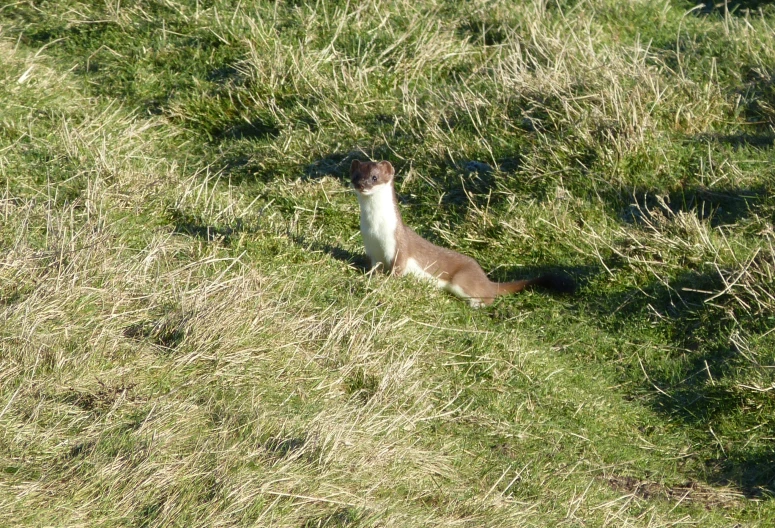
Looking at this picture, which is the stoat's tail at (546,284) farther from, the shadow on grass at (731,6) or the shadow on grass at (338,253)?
the shadow on grass at (731,6)

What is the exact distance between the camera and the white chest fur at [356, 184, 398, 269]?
5.97 meters

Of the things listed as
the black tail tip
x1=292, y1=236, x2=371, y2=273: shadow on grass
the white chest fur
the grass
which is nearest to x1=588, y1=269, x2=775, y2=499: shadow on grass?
the grass

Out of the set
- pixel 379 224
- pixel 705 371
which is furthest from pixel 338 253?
pixel 705 371

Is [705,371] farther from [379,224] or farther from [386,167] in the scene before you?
[386,167]

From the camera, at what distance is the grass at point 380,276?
12.5 ft

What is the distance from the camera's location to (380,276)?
5855 mm

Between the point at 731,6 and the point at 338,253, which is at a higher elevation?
the point at 731,6

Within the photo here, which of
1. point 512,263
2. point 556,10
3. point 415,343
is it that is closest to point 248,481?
point 415,343

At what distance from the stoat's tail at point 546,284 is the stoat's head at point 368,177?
0.99 meters

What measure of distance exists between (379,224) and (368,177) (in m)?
0.29

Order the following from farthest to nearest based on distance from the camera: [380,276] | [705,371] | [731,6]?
[731,6] < [380,276] < [705,371]

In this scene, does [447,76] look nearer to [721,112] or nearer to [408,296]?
[721,112]

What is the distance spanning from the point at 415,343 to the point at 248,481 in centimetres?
178

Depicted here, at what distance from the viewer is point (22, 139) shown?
6648 mm
